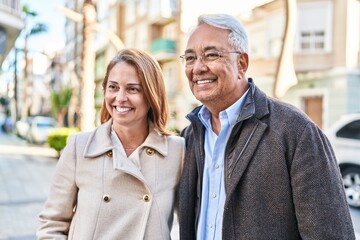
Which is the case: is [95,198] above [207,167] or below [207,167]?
below

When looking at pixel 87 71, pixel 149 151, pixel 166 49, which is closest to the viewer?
pixel 149 151

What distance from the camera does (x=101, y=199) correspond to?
2.12 meters

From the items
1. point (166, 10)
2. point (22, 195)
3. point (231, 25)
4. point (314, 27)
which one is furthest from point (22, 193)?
point (166, 10)

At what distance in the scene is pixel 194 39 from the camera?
6.93 feet

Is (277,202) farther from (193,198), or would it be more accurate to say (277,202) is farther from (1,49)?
(1,49)

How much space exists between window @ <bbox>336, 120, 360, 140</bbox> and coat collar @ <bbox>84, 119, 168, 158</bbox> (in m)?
5.72

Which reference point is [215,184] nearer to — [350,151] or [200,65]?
[200,65]

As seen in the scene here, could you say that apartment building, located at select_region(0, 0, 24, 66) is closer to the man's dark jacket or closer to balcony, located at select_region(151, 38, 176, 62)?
the man's dark jacket

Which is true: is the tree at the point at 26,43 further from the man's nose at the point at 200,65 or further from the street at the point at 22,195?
the man's nose at the point at 200,65

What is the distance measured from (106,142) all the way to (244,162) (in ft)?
2.58

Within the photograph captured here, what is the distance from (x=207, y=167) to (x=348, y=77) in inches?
685

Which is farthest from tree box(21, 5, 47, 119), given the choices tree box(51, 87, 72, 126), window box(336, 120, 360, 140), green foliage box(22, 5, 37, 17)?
window box(336, 120, 360, 140)

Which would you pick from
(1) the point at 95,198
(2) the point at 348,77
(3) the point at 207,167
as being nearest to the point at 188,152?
(3) the point at 207,167

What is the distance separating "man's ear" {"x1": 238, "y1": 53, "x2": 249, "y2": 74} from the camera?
7.02 ft
